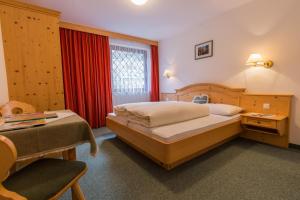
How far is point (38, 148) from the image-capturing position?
107 centimetres

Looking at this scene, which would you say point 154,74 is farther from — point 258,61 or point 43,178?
point 43,178

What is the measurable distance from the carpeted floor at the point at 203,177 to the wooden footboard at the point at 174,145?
0.18 m

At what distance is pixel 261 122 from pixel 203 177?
4.70 feet

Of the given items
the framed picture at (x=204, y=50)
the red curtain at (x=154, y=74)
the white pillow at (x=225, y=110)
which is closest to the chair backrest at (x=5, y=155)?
the white pillow at (x=225, y=110)

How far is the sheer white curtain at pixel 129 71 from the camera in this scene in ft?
13.7

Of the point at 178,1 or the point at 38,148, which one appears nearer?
the point at 38,148

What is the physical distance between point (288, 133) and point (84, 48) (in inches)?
172

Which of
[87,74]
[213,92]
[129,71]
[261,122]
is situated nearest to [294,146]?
[261,122]

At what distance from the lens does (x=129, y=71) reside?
4430 millimetres

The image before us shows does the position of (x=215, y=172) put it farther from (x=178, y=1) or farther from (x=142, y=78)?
(x=142, y=78)

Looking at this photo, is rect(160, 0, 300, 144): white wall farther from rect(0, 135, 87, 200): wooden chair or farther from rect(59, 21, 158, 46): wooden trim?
rect(0, 135, 87, 200): wooden chair

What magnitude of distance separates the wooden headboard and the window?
4.03 feet

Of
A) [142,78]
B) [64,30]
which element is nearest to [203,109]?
[142,78]

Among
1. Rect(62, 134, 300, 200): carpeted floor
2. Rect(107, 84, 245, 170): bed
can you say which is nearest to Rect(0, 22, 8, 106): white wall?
Rect(62, 134, 300, 200): carpeted floor
